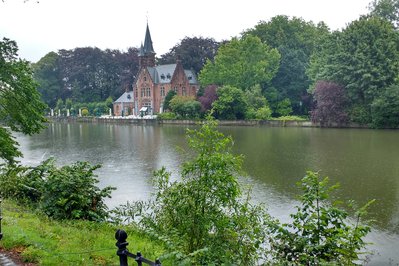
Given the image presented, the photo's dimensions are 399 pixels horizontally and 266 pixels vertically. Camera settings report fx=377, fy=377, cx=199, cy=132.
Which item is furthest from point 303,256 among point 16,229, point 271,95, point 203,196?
point 271,95

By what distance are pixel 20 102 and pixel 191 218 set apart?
17.0 ft

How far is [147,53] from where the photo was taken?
7038 cm

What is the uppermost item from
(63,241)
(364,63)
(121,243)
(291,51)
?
(291,51)

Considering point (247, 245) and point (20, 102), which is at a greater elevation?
point (20, 102)

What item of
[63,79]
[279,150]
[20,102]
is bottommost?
[279,150]

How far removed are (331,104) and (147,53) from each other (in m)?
38.6

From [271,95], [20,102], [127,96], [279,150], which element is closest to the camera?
[20,102]

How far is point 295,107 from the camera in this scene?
56438mm

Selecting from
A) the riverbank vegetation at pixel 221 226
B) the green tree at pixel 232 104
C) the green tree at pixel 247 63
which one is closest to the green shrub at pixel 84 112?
the green tree at pixel 247 63

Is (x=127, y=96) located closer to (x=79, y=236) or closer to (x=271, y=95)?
(x=271, y=95)

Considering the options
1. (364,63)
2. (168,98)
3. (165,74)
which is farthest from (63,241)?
(165,74)

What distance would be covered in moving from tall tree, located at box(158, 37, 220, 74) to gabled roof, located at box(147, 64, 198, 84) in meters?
2.29

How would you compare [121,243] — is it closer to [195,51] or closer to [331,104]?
[331,104]

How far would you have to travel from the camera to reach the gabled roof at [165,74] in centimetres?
6775
